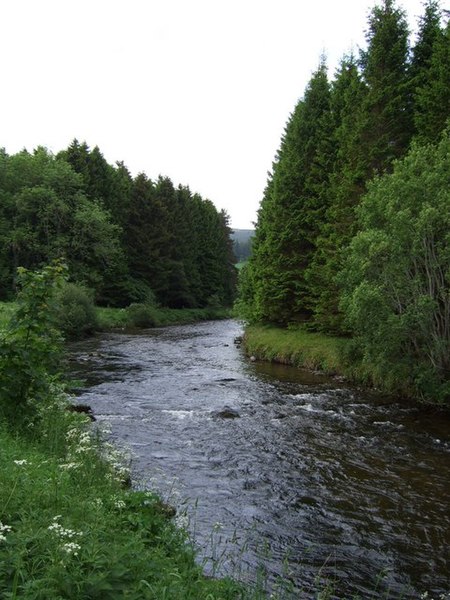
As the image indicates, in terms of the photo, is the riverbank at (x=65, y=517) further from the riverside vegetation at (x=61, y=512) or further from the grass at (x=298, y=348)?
the grass at (x=298, y=348)

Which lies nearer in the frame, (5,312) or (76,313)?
(5,312)

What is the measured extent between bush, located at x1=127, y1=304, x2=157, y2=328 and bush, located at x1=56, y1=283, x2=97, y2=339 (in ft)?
26.3

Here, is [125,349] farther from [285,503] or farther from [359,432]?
[285,503]

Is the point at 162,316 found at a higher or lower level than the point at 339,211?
lower

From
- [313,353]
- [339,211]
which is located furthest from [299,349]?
[339,211]

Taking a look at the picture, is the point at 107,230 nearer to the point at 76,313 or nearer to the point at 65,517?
the point at 76,313

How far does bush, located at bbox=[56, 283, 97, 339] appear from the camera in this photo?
36.1 meters

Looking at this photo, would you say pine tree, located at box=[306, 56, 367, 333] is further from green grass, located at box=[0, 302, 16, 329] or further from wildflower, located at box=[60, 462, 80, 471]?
wildflower, located at box=[60, 462, 80, 471]

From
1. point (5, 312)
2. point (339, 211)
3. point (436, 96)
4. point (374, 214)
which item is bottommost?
point (5, 312)

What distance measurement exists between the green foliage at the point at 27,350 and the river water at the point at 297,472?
2699mm

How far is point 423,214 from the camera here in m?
16.3

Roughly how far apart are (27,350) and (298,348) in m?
21.2

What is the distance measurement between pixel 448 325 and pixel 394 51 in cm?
1658

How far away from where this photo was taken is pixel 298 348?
27.8 m
